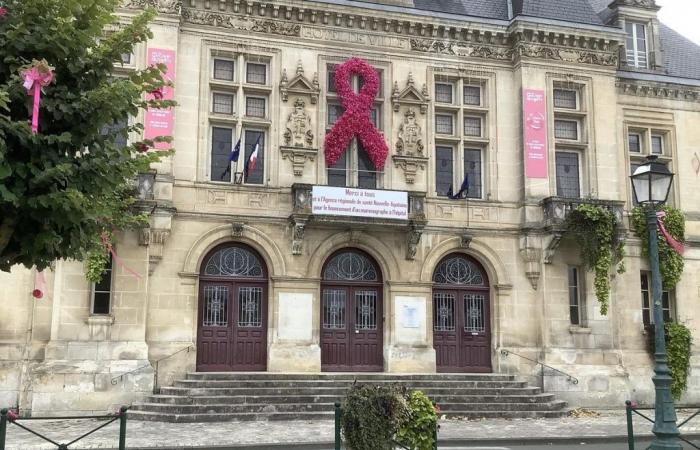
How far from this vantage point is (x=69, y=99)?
778cm

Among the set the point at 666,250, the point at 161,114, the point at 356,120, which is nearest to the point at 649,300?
the point at 666,250

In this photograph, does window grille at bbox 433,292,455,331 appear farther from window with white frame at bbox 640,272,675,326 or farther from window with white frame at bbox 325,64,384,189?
window with white frame at bbox 640,272,675,326

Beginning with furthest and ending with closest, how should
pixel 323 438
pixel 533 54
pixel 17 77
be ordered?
pixel 533 54
pixel 323 438
pixel 17 77

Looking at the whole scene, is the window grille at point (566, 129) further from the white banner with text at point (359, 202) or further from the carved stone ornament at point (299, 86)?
the carved stone ornament at point (299, 86)

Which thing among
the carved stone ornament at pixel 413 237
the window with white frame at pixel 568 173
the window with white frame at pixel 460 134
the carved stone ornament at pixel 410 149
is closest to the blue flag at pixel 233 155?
the carved stone ornament at pixel 410 149

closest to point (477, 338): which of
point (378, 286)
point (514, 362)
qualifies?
point (514, 362)

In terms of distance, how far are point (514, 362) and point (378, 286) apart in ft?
12.7

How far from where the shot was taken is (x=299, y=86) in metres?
18.3

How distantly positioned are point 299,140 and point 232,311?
4.43 meters

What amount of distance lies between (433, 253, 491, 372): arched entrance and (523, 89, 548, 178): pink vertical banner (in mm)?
2890

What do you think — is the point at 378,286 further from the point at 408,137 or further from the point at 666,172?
the point at 666,172

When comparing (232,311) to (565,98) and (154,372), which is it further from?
(565,98)

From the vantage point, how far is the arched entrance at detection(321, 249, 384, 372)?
17.9 metres

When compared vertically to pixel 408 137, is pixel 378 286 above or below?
below
